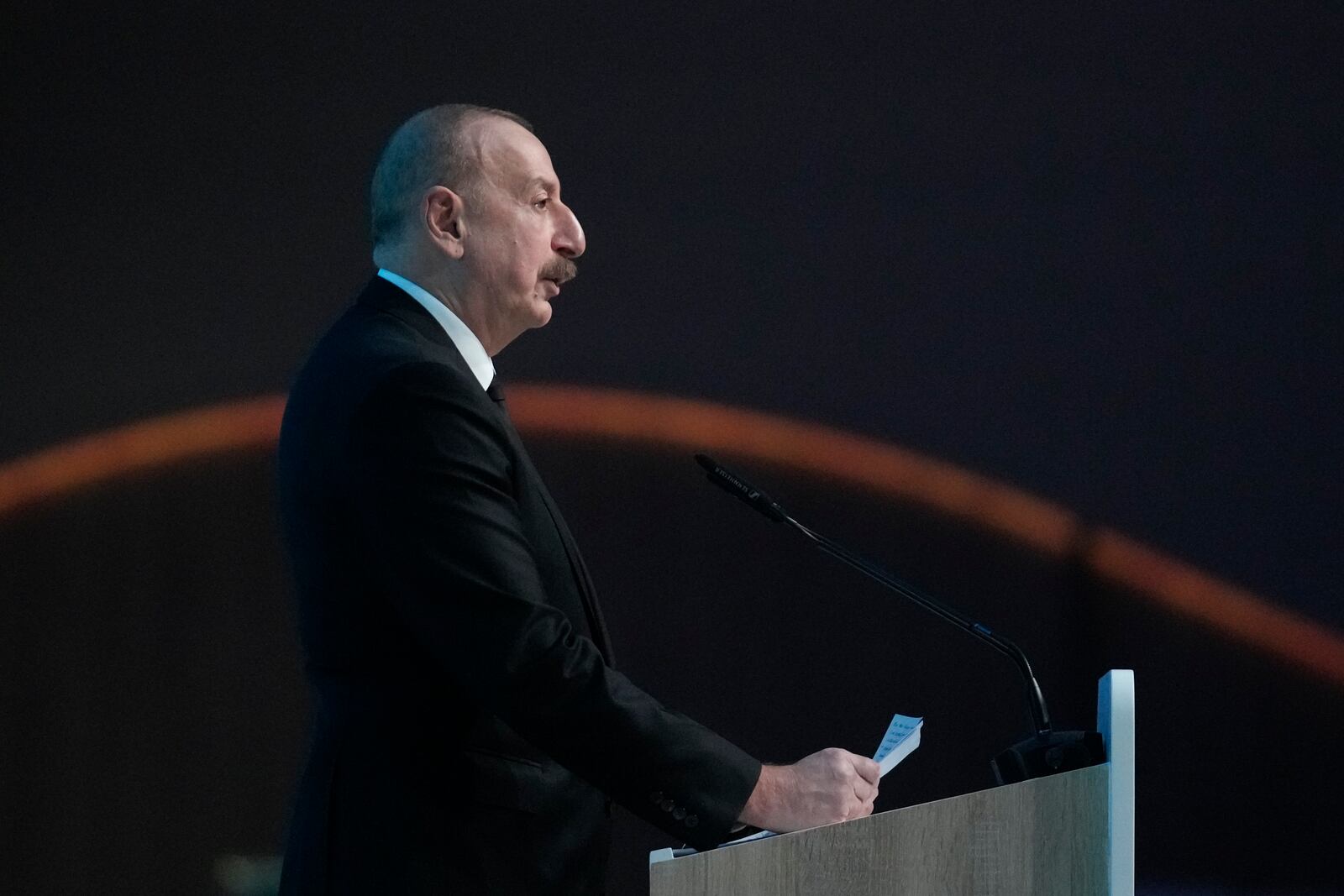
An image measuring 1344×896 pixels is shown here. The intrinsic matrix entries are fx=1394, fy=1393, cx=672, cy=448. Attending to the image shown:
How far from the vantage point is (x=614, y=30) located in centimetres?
300

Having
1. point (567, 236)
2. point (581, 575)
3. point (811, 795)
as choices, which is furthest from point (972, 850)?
point (567, 236)

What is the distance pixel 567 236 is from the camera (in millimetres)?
1693

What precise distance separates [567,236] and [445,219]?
0.16 meters

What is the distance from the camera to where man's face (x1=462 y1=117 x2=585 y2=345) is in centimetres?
161

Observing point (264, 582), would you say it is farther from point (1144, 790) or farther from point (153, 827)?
point (1144, 790)

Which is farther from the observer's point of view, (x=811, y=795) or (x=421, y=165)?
(x=421, y=165)

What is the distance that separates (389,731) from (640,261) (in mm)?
1747

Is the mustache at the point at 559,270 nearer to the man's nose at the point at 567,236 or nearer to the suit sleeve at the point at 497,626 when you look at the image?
the man's nose at the point at 567,236

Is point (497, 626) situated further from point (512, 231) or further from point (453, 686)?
point (512, 231)

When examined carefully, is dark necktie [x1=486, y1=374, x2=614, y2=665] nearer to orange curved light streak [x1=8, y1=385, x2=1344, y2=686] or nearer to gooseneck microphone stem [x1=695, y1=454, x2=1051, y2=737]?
gooseneck microphone stem [x1=695, y1=454, x2=1051, y2=737]

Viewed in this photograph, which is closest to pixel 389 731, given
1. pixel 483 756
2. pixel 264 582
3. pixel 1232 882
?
pixel 483 756

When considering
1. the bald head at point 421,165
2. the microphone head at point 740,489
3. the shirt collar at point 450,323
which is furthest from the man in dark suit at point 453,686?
the microphone head at point 740,489

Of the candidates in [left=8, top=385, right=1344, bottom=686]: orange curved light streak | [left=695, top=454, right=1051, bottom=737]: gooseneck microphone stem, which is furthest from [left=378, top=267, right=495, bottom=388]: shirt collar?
[left=8, top=385, right=1344, bottom=686]: orange curved light streak

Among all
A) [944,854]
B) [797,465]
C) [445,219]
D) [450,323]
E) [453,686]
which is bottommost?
[944,854]
